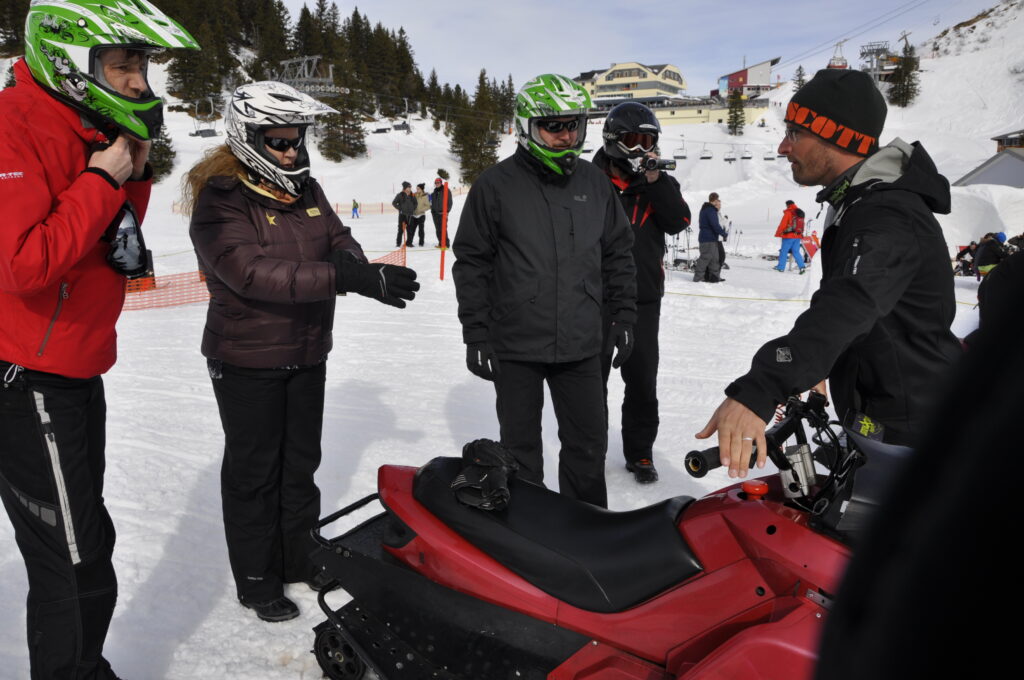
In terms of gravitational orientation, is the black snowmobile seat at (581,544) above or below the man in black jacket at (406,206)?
below

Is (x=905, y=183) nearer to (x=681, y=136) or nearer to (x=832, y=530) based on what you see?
(x=832, y=530)

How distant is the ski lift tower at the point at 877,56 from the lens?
92.0 m

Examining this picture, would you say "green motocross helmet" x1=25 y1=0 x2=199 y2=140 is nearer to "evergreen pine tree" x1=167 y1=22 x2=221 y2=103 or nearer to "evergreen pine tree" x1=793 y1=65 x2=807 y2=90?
"evergreen pine tree" x1=167 y1=22 x2=221 y2=103

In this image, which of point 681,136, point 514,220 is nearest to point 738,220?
point 514,220

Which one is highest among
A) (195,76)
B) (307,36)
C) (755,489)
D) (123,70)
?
Result: (307,36)

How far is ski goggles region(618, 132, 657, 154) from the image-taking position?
4230 millimetres

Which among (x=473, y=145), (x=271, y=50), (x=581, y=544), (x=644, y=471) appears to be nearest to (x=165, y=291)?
(x=644, y=471)

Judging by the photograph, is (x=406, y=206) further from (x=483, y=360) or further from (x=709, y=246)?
(x=483, y=360)

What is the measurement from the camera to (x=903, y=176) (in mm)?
2164

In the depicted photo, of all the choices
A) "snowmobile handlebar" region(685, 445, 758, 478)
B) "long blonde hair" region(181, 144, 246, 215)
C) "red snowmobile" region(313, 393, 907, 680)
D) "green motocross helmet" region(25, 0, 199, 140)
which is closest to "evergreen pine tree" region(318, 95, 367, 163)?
"long blonde hair" region(181, 144, 246, 215)

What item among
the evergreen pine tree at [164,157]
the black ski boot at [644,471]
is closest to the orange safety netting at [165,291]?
the black ski boot at [644,471]

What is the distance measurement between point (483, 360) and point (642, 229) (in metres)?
1.71

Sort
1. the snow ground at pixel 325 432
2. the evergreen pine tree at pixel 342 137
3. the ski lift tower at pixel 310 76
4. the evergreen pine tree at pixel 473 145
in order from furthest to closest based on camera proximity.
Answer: the ski lift tower at pixel 310 76
the evergreen pine tree at pixel 342 137
the evergreen pine tree at pixel 473 145
the snow ground at pixel 325 432

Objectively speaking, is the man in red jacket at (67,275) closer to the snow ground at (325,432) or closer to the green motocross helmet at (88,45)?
the green motocross helmet at (88,45)
